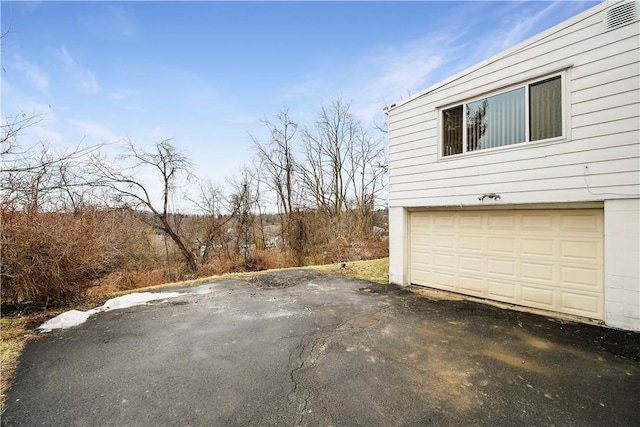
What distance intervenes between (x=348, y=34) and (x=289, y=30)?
1.95 meters

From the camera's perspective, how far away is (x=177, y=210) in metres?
14.0

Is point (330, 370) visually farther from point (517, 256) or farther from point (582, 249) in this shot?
point (582, 249)

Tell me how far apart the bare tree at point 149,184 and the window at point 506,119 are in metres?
11.4

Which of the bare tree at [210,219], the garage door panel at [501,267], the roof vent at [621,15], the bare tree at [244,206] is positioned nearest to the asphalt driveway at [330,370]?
the garage door panel at [501,267]

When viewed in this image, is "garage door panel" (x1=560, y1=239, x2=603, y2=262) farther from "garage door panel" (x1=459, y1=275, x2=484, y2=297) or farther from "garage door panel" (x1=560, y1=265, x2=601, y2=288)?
"garage door panel" (x1=459, y1=275, x2=484, y2=297)

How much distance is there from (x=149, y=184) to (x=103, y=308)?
801cm

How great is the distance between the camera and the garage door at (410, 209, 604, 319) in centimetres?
442

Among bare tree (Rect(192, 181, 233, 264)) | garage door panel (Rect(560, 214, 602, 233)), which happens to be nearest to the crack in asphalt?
garage door panel (Rect(560, 214, 602, 233))

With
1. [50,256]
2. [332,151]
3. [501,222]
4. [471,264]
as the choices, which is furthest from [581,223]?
[332,151]

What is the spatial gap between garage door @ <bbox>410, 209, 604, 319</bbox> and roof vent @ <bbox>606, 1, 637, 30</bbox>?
270cm

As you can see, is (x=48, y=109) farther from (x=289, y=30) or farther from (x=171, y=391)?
(x=289, y=30)

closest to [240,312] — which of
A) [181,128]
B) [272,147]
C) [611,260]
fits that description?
[611,260]

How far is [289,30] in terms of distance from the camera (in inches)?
343

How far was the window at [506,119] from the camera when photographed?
459cm
